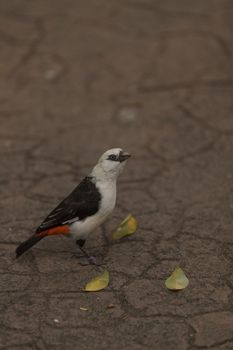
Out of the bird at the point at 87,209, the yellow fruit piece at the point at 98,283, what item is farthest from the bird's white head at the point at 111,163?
the yellow fruit piece at the point at 98,283

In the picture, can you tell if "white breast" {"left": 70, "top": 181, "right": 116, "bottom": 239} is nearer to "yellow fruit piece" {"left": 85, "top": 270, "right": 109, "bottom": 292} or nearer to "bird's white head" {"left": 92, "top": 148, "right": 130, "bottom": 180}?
"bird's white head" {"left": 92, "top": 148, "right": 130, "bottom": 180}

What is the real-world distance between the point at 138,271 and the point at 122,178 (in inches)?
64.5

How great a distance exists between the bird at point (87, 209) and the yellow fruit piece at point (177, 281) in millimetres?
625

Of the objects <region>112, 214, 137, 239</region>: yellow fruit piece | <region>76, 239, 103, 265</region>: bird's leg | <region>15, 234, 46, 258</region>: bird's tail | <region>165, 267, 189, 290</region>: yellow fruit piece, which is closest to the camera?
<region>165, 267, 189, 290</region>: yellow fruit piece

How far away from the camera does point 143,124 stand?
7762 mm

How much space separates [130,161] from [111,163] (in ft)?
5.49

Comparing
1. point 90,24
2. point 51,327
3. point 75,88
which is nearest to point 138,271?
point 51,327

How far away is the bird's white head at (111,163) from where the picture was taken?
5453mm

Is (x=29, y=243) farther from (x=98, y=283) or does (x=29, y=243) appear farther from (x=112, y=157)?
(x=112, y=157)

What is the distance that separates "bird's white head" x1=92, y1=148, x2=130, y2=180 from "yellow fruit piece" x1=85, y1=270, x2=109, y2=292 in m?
0.73

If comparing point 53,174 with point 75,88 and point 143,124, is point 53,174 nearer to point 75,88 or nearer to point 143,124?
point 143,124

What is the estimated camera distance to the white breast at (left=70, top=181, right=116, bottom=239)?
→ 5430 mm

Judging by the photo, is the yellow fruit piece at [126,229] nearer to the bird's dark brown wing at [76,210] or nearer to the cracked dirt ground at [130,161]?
the cracked dirt ground at [130,161]

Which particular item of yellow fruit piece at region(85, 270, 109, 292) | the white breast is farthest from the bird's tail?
yellow fruit piece at region(85, 270, 109, 292)
